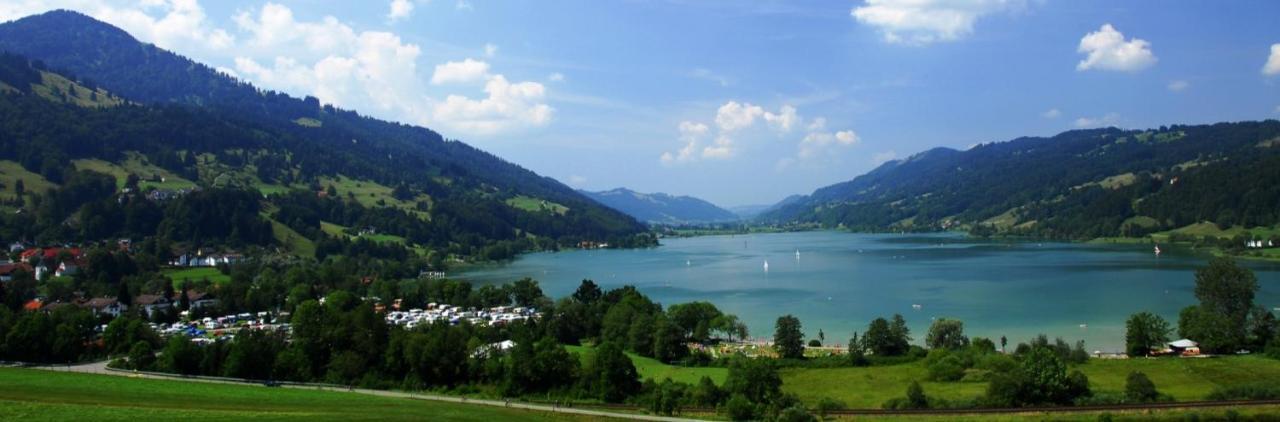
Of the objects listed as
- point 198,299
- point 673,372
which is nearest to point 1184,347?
point 673,372

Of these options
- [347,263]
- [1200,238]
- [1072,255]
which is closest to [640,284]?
[347,263]

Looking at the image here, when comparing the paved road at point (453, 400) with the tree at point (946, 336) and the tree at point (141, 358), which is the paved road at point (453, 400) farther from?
the tree at point (946, 336)

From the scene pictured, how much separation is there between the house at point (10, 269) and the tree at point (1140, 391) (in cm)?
7448

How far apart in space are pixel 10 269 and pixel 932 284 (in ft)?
266

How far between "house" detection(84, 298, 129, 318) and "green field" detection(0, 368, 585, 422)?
27.5 meters

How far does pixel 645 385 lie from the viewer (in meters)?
30.6

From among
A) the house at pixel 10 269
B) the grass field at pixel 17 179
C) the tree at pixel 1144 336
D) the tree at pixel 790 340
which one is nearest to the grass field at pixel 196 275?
the house at pixel 10 269

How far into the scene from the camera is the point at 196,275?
73.9 meters

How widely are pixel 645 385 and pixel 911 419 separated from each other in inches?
400

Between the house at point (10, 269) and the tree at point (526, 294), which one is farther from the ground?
the house at point (10, 269)

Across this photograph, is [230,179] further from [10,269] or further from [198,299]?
[198,299]

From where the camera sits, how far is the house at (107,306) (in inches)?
2068

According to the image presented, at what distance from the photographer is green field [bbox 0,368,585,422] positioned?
758 inches

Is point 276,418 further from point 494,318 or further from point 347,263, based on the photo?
point 347,263
